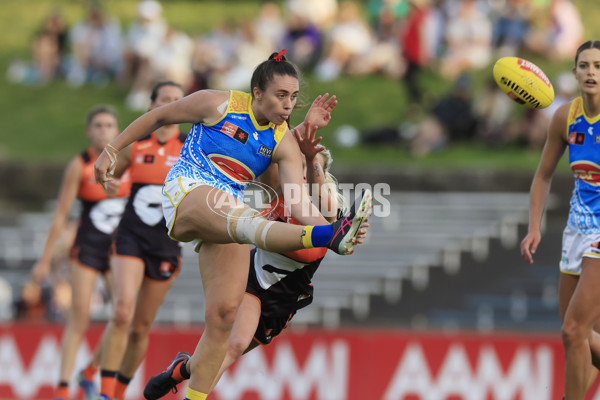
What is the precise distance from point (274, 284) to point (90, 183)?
267 centimetres

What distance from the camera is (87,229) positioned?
8609mm

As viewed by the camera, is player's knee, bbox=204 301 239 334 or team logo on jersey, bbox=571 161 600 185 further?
team logo on jersey, bbox=571 161 600 185

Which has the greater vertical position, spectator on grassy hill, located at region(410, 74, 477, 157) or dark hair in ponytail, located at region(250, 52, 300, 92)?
spectator on grassy hill, located at region(410, 74, 477, 157)

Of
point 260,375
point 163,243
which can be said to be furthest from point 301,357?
point 163,243

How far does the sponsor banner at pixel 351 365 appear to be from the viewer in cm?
1027

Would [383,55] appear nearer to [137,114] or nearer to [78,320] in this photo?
[137,114]

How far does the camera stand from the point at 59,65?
1875 cm

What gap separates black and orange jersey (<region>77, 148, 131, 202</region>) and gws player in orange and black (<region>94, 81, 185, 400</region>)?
79 cm

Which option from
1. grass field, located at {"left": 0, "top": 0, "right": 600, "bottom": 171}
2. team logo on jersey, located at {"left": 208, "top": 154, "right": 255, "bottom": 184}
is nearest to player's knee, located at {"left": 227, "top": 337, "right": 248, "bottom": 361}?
team logo on jersey, located at {"left": 208, "top": 154, "right": 255, "bottom": 184}

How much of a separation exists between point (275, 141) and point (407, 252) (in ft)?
24.3

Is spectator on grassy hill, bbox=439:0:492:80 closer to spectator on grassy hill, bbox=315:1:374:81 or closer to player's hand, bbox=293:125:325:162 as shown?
spectator on grassy hill, bbox=315:1:374:81

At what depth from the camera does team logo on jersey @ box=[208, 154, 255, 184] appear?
587cm

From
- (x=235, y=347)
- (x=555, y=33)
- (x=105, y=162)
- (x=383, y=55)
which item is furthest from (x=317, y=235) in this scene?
(x=383, y=55)
